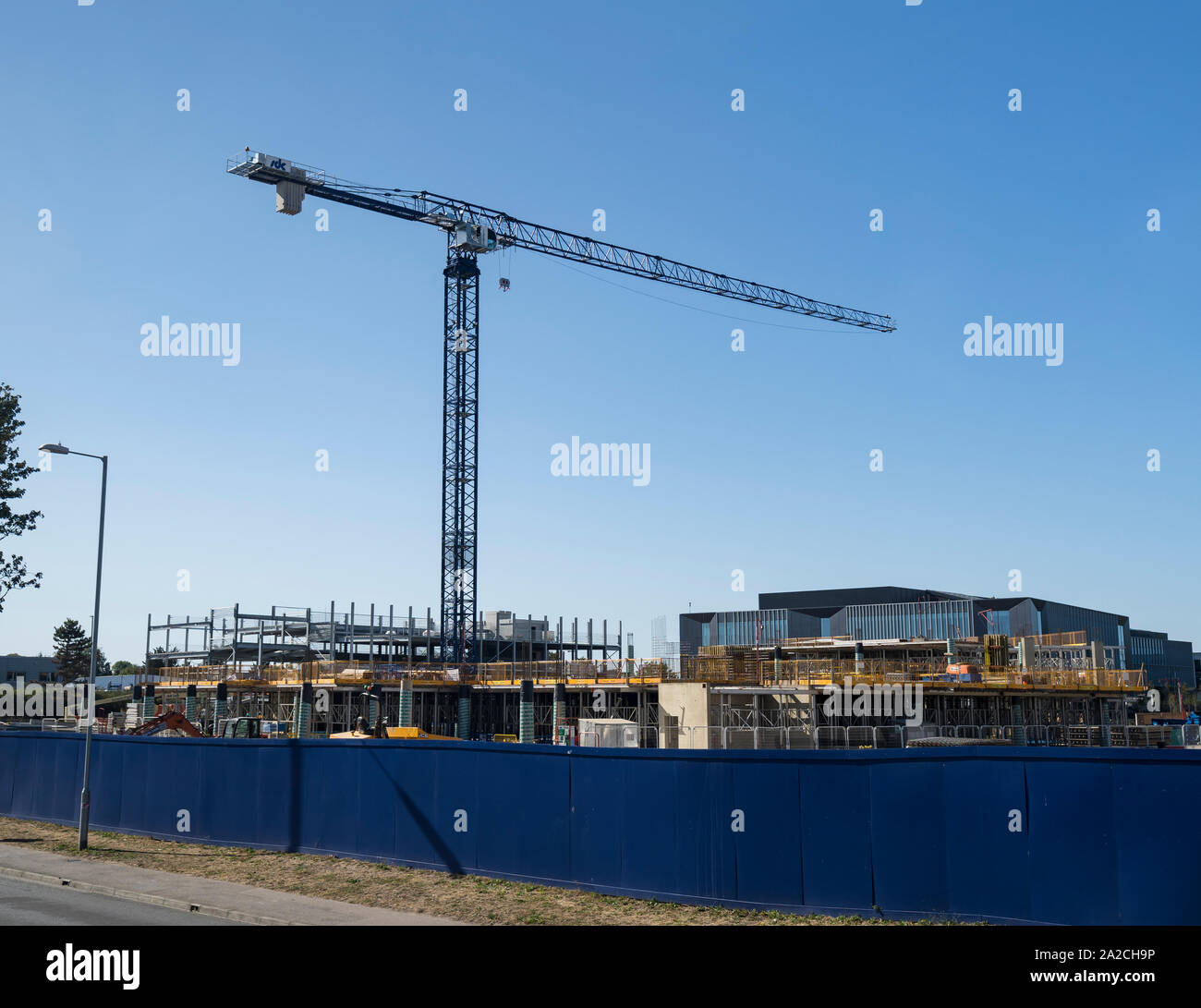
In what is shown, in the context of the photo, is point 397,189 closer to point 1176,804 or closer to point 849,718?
point 849,718

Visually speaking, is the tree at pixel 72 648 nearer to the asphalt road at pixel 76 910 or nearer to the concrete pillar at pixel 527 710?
the concrete pillar at pixel 527 710

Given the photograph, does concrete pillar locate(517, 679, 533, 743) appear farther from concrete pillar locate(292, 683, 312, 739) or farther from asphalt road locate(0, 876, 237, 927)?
asphalt road locate(0, 876, 237, 927)

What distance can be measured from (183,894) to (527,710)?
125 ft

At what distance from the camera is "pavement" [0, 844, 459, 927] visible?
17188 millimetres

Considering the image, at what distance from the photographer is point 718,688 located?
167 ft

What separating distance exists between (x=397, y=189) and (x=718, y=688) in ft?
215

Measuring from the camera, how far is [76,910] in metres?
18.3

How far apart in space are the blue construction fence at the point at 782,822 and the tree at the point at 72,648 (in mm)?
149113

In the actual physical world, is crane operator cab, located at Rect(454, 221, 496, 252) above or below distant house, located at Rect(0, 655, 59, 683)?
above

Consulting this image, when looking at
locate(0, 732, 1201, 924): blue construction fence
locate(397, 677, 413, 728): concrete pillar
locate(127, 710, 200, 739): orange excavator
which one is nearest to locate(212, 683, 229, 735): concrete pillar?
locate(397, 677, 413, 728): concrete pillar

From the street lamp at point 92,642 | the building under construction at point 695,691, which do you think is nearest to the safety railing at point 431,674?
the building under construction at point 695,691

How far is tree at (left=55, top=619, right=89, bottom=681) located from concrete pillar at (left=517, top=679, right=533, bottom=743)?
397 feet

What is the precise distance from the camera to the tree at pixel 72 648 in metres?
155

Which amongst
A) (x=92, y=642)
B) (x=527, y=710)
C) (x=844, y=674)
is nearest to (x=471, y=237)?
(x=527, y=710)
